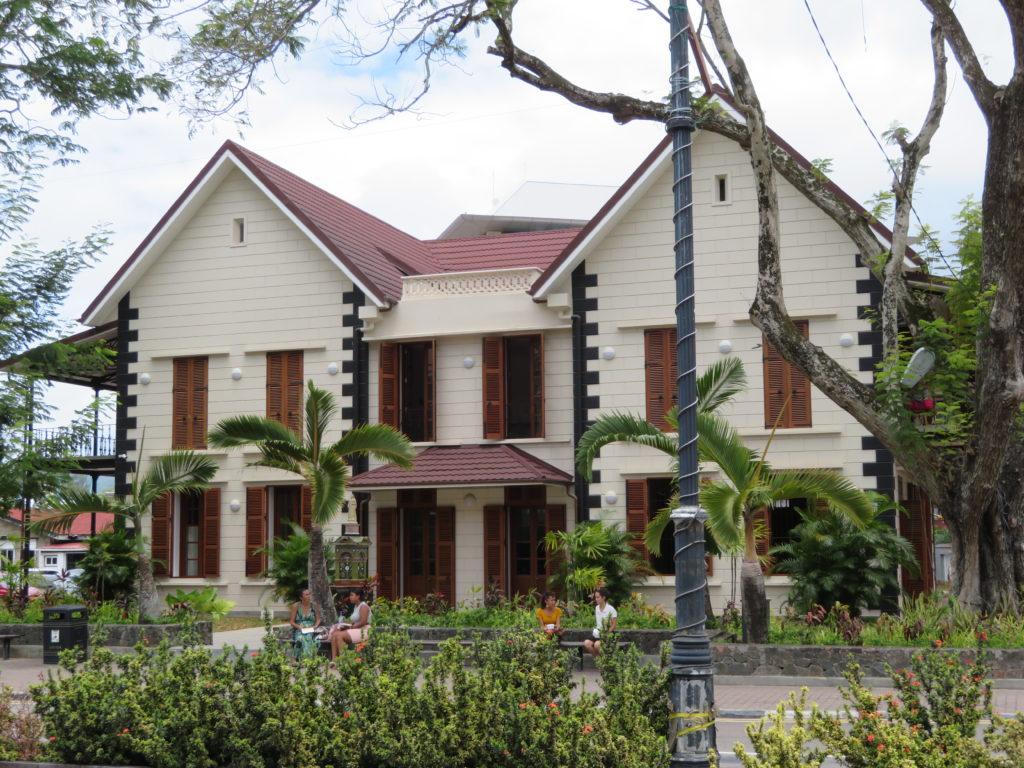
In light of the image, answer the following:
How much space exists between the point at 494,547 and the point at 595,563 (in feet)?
11.1

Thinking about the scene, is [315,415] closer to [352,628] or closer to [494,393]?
[352,628]

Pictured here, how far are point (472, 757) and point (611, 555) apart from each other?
13117 mm

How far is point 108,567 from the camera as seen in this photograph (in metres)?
24.0

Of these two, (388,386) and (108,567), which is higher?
(388,386)

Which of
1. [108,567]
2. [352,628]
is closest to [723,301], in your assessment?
[352,628]

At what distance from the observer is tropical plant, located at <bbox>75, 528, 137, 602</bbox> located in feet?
78.6

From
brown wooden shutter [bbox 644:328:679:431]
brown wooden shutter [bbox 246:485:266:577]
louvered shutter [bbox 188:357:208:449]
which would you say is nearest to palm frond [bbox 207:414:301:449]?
brown wooden shutter [bbox 246:485:266:577]

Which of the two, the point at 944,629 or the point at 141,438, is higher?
the point at 141,438

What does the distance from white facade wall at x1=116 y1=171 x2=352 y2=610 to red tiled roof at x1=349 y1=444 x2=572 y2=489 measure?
76.9 inches

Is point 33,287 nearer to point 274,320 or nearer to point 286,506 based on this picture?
point 274,320

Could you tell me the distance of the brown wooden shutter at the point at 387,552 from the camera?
2525 cm

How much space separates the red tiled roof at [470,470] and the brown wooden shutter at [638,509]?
129 cm

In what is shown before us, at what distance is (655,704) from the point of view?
9.22m

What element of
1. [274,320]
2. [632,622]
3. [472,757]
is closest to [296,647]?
[632,622]
